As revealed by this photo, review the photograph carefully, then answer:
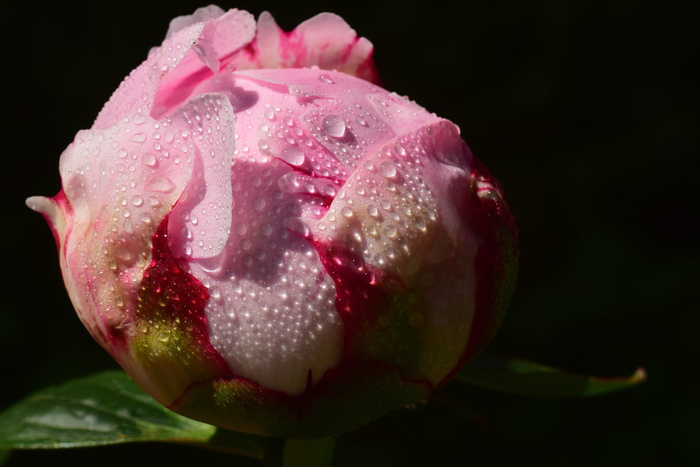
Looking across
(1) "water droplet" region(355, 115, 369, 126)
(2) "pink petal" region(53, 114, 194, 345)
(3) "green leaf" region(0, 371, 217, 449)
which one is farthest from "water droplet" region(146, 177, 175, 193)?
(3) "green leaf" region(0, 371, 217, 449)

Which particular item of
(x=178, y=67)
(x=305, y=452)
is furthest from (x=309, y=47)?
(x=305, y=452)

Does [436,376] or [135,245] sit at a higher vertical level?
[135,245]

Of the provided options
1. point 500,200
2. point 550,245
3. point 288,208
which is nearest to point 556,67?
point 550,245

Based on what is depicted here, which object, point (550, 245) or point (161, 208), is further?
point (550, 245)

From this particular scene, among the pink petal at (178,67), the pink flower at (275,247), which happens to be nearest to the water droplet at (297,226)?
the pink flower at (275,247)

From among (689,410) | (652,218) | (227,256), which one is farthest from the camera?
(652,218)

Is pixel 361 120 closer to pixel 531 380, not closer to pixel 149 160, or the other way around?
pixel 149 160

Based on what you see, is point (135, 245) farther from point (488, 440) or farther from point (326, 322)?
point (488, 440)
